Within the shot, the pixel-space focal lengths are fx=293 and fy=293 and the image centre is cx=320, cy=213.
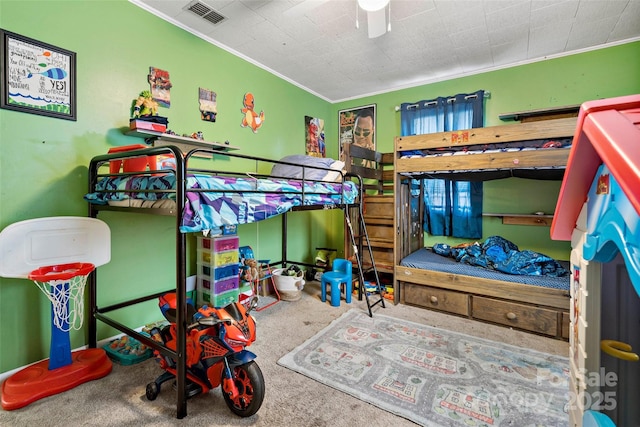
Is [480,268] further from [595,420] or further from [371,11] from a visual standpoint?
[371,11]

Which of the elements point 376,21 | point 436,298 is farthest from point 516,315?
point 376,21

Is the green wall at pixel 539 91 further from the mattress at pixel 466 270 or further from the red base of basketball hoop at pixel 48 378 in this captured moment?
the red base of basketball hoop at pixel 48 378

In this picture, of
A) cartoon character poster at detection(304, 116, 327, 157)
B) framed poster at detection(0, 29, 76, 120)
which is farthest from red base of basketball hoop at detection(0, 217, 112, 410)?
cartoon character poster at detection(304, 116, 327, 157)

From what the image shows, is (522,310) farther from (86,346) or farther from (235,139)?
(86,346)

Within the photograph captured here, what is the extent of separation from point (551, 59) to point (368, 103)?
212 centimetres

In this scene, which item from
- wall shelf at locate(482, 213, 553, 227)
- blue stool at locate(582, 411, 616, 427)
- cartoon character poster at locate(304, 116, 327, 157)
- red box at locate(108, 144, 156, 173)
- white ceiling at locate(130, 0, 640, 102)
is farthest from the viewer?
cartoon character poster at locate(304, 116, 327, 157)

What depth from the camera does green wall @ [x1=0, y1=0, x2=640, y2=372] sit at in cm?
181

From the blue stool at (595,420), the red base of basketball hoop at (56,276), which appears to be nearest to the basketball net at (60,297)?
the red base of basketball hoop at (56,276)

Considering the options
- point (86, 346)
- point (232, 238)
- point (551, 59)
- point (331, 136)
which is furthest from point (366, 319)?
point (551, 59)

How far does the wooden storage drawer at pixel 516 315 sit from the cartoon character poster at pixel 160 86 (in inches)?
127

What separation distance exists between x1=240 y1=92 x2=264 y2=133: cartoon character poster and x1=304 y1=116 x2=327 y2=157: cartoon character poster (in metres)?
0.93

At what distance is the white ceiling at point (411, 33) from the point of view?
7.77ft

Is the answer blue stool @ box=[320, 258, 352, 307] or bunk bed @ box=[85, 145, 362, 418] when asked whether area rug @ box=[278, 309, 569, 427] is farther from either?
bunk bed @ box=[85, 145, 362, 418]

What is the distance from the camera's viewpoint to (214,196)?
159 cm
